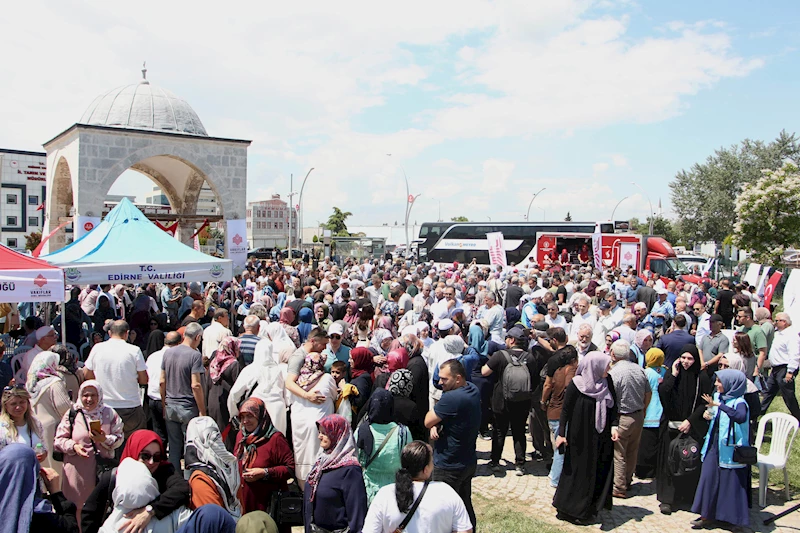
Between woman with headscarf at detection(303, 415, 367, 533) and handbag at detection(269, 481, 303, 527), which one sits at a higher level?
woman with headscarf at detection(303, 415, 367, 533)

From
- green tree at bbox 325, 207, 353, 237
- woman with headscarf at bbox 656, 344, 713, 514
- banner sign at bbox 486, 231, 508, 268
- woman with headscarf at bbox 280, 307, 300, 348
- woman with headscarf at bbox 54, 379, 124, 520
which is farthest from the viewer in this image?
green tree at bbox 325, 207, 353, 237

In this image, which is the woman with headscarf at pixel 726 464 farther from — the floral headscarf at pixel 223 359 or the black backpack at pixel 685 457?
the floral headscarf at pixel 223 359

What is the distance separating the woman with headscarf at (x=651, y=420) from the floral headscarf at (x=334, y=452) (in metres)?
3.92

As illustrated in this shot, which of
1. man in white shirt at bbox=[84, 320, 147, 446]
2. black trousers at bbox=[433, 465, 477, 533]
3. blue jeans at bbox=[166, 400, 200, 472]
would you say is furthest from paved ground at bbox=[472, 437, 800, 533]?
→ man in white shirt at bbox=[84, 320, 147, 446]

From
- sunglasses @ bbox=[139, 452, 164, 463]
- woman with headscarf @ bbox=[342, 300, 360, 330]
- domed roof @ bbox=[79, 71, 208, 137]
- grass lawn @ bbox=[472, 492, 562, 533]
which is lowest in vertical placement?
grass lawn @ bbox=[472, 492, 562, 533]

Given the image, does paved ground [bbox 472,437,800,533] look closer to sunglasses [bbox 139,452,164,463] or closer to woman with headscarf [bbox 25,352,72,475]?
sunglasses [bbox 139,452,164,463]

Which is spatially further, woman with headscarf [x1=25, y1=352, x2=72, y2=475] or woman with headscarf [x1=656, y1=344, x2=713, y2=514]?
woman with headscarf [x1=656, y1=344, x2=713, y2=514]

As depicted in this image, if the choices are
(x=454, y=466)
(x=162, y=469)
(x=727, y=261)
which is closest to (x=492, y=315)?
(x=454, y=466)

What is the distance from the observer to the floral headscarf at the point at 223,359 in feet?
19.4

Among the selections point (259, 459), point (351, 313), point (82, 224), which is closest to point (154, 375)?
point (259, 459)

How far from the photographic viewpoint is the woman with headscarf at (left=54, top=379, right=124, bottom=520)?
14.7ft

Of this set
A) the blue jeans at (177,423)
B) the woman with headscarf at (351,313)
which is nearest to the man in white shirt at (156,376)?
the blue jeans at (177,423)

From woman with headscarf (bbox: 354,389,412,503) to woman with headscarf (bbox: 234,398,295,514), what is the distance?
55cm

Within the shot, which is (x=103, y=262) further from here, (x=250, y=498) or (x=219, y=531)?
(x=219, y=531)
